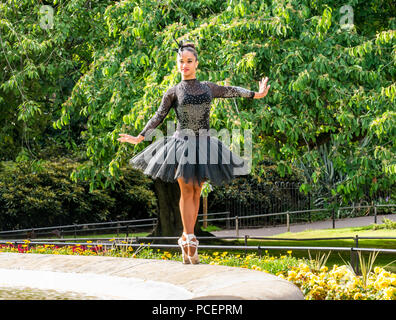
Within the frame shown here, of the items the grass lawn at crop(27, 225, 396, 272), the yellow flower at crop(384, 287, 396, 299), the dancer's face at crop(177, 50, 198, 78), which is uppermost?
the dancer's face at crop(177, 50, 198, 78)

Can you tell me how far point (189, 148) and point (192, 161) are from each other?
140 mm

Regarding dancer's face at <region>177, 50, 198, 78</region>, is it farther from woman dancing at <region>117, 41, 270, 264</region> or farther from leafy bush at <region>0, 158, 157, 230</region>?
leafy bush at <region>0, 158, 157, 230</region>

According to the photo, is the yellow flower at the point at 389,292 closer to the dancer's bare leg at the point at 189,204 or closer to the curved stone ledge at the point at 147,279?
the curved stone ledge at the point at 147,279

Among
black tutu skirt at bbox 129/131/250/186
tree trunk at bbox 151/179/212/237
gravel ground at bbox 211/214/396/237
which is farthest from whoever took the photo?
gravel ground at bbox 211/214/396/237

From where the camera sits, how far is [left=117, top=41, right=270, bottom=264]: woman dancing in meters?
6.47

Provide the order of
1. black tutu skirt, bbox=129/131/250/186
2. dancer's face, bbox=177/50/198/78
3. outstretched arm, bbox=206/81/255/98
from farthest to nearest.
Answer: outstretched arm, bbox=206/81/255/98, dancer's face, bbox=177/50/198/78, black tutu skirt, bbox=129/131/250/186

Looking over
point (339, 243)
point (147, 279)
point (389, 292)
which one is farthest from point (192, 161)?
point (339, 243)

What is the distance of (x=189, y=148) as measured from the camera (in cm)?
646

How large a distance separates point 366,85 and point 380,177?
6.33 feet

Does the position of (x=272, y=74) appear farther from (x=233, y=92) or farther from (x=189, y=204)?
(x=189, y=204)

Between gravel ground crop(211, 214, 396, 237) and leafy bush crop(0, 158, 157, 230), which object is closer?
leafy bush crop(0, 158, 157, 230)

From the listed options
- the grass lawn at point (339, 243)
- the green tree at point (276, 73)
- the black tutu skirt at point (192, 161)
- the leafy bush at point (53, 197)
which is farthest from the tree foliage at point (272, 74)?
the leafy bush at point (53, 197)

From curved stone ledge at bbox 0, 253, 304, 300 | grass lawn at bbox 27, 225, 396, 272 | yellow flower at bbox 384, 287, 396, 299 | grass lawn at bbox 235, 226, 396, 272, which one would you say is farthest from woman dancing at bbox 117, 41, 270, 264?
grass lawn at bbox 235, 226, 396, 272
